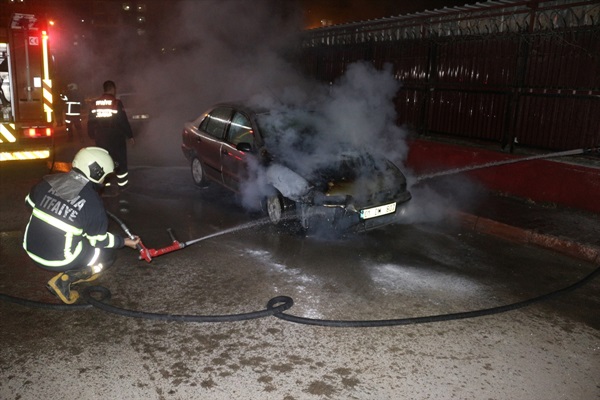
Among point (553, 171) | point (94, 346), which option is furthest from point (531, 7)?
point (94, 346)

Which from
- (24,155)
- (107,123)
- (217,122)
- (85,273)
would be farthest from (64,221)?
(24,155)

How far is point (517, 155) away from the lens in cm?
830

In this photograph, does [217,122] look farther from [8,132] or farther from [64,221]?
[64,221]

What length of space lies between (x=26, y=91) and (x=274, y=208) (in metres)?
5.06

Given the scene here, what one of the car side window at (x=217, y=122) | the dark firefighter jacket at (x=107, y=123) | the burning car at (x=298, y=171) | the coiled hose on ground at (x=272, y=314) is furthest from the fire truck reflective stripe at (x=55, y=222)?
the dark firefighter jacket at (x=107, y=123)

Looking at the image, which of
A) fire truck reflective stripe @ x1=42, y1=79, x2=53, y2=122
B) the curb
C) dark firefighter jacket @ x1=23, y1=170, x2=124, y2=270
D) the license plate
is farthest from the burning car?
fire truck reflective stripe @ x1=42, y1=79, x2=53, y2=122

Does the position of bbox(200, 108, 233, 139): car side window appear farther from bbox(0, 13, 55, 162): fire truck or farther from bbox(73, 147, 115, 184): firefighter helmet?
bbox(73, 147, 115, 184): firefighter helmet

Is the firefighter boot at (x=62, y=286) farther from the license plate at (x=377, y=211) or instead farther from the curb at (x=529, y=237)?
the curb at (x=529, y=237)

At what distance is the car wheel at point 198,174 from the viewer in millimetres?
8781

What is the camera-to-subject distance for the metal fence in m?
7.71

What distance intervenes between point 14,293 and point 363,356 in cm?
334

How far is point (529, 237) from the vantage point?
6527 mm

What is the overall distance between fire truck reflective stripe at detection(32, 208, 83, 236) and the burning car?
2792 millimetres

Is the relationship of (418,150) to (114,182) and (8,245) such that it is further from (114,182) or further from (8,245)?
(8,245)
